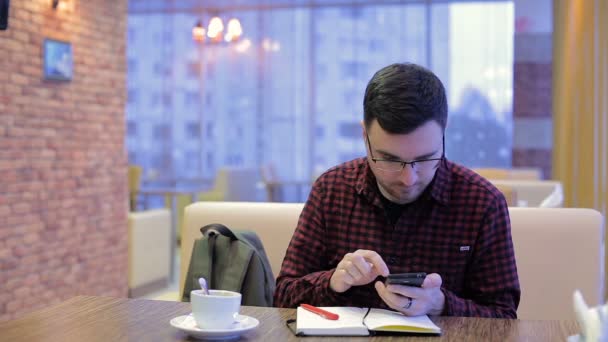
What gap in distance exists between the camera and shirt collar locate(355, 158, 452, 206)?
69.2 inches

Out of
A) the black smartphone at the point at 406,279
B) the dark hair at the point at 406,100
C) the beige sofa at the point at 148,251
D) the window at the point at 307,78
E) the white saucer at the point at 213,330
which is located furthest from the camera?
the window at the point at 307,78

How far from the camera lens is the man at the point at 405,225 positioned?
1603mm

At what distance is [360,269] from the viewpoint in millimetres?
1523

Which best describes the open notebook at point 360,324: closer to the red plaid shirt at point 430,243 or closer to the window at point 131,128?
the red plaid shirt at point 430,243

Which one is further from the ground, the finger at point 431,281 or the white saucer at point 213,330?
the finger at point 431,281

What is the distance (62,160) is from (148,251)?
1.18 meters

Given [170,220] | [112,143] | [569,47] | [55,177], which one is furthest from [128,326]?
[569,47]

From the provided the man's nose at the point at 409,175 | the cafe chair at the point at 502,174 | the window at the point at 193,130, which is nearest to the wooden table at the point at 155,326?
the man's nose at the point at 409,175

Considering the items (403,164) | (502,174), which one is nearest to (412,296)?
(403,164)

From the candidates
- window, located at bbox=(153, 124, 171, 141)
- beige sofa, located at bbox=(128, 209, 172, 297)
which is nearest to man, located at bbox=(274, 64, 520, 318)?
beige sofa, located at bbox=(128, 209, 172, 297)

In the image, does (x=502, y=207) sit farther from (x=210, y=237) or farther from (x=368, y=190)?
(x=210, y=237)

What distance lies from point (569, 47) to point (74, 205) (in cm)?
433

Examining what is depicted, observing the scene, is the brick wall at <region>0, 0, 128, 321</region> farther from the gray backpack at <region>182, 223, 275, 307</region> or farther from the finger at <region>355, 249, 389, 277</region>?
the finger at <region>355, 249, 389, 277</region>

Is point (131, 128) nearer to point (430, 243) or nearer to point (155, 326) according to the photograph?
point (430, 243)
